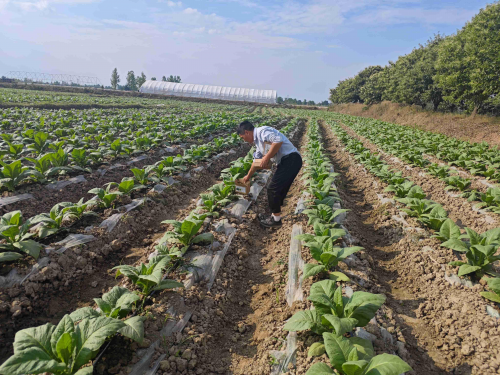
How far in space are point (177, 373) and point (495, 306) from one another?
3359 millimetres

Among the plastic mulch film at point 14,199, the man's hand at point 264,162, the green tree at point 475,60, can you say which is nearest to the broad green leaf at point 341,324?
the man's hand at point 264,162

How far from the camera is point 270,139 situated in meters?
4.99

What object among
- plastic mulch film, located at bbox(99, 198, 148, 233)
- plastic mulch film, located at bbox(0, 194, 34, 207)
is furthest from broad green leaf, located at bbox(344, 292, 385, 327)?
plastic mulch film, located at bbox(0, 194, 34, 207)

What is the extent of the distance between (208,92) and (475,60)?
2140 inches

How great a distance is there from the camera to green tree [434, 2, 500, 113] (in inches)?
688

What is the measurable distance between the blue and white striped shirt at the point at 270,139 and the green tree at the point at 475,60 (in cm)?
1920

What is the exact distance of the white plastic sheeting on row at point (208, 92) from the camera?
2483 inches

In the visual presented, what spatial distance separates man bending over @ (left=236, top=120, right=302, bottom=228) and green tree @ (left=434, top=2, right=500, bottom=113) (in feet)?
63.0

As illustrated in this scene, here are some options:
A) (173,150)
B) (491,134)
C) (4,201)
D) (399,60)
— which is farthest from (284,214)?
(399,60)

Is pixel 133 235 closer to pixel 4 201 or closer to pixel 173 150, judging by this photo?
pixel 4 201

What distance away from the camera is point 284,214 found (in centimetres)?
623

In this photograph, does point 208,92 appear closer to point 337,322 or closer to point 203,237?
point 203,237

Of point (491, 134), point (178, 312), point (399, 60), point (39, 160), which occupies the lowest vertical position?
point (178, 312)

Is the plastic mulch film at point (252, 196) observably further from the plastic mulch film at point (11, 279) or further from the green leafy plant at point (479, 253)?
the green leafy plant at point (479, 253)
